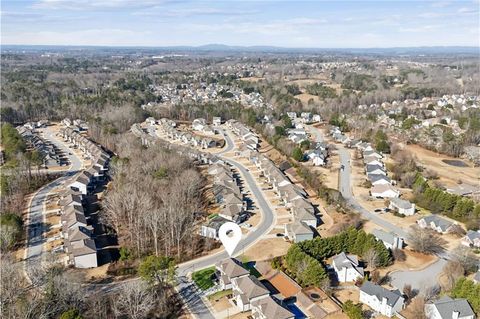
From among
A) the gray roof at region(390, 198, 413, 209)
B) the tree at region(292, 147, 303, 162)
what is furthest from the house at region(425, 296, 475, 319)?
the tree at region(292, 147, 303, 162)

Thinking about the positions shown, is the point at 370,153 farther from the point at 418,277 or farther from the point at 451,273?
the point at 451,273

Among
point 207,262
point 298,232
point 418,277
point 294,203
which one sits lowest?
point 418,277

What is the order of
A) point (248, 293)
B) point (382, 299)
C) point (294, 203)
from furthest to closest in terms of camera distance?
point (294, 203) < point (248, 293) < point (382, 299)

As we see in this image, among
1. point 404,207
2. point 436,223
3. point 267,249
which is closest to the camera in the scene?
point 267,249

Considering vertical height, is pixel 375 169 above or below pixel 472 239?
above

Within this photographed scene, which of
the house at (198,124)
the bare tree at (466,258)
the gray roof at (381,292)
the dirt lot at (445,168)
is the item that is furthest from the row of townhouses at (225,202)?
the house at (198,124)

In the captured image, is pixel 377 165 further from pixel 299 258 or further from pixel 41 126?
pixel 41 126

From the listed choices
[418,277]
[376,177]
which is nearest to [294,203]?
[376,177]

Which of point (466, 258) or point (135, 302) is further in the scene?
point (466, 258)
